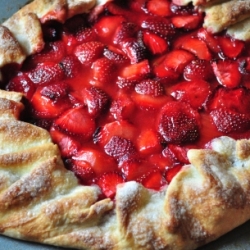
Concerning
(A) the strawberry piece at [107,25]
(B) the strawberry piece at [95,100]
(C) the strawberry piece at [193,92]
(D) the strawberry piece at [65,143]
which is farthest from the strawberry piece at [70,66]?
(C) the strawberry piece at [193,92]

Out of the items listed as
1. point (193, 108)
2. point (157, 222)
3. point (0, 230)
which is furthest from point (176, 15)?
point (0, 230)

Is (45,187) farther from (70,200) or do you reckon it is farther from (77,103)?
(77,103)

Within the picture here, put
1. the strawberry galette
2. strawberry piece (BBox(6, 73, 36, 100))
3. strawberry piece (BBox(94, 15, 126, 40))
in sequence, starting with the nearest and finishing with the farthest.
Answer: the strawberry galette, strawberry piece (BBox(6, 73, 36, 100)), strawberry piece (BBox(94, 15, 126, 40))

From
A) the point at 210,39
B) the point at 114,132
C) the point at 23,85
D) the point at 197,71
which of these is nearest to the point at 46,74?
the point at 23,85

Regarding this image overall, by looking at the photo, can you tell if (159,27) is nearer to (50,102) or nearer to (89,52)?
(89,52)

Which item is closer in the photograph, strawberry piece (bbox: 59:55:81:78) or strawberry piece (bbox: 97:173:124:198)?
strawberry piece (bbox: 97:173:124:198)

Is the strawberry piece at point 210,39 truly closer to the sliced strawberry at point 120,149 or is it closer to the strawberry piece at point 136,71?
the strawberry piece at point 136,71

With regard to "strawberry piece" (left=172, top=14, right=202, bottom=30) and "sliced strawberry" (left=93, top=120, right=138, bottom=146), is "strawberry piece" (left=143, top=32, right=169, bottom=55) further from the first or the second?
"sliced strawberry" (left=93, top=120, right=138, bottom=146)

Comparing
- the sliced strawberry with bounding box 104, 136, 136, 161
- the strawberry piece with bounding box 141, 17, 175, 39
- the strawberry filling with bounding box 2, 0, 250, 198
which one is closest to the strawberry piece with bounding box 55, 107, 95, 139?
the strawberry filling with bounding box 2, 0, 250, 198
